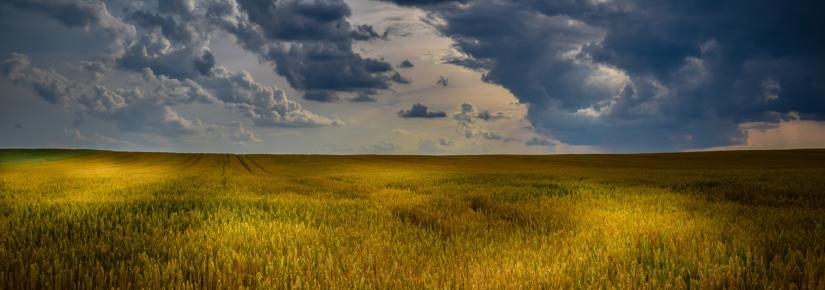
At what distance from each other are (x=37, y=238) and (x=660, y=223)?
380 inches

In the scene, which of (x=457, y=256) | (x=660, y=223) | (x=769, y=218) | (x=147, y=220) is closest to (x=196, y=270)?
(x=457, y=256)

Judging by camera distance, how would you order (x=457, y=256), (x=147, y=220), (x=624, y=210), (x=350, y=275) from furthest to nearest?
(x=624, y=210) → (x=147, y=220) → (x=457, y=256) → (x=350, y=275)

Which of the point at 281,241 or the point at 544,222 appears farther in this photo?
the point at 544,222

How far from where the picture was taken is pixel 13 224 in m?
7.79

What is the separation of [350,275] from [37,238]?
526 centimetres

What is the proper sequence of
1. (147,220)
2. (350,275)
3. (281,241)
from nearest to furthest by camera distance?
1. (350,275)
2. (281,241)
3. (147,220)

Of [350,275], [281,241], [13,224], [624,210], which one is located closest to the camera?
[350,275]

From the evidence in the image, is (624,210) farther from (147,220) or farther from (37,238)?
(37,238)

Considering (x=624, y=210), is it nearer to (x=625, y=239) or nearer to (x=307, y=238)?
(x=625, y=239)

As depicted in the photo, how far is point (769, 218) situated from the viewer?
854cm

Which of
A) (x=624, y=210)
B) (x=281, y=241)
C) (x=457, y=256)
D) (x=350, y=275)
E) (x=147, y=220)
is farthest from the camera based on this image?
(x=624, y=210)

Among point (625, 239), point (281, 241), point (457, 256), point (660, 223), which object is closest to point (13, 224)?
point (281, 241)

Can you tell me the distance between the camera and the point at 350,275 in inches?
184

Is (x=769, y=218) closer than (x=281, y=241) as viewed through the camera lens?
No
